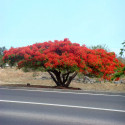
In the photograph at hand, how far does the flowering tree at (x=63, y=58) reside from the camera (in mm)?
13344

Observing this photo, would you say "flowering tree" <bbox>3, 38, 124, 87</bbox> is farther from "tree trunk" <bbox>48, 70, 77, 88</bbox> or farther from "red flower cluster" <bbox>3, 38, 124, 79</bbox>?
"tree trunk" <bbox>48, 70, 77, 88</bbox>

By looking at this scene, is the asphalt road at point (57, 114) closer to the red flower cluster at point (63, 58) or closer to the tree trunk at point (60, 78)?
the red flower cluster at point (63, 58)

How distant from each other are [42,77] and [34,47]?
56.5 feet

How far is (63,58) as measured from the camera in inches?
521

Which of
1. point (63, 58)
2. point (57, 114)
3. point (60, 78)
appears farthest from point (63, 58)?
point (57, 114)

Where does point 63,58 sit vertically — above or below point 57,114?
above

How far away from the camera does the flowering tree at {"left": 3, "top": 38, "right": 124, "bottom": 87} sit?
1334cm

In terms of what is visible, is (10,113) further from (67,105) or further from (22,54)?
(22,54)

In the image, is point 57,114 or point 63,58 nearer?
point 57,114

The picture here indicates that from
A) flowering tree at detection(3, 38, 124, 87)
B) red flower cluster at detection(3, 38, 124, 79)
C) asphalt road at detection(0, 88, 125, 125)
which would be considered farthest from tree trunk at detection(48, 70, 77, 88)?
asphalt road at detection(0, 88, 125, 125)

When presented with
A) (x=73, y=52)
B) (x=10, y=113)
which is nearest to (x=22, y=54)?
(x=73, y=52)

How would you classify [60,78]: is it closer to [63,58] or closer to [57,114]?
[63,58]

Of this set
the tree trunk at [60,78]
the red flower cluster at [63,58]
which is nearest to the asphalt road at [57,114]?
the red flower cluster at [63,58]

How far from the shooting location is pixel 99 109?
7.21 m
